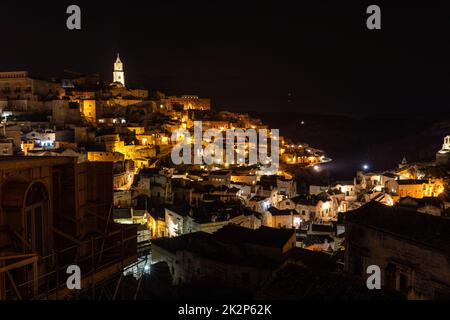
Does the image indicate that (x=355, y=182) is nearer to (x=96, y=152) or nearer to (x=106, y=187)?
(x=96, y=152)

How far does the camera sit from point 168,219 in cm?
2941

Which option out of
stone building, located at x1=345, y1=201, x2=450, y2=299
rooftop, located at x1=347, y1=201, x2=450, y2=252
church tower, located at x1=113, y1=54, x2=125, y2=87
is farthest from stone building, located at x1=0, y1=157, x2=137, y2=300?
church tower, located at x1=113, y1=54, x2=125, y2=87

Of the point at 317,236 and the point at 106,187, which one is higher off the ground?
the point at 106,187

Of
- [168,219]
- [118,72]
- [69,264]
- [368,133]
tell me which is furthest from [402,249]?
[368,133]

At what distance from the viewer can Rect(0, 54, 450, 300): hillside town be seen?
24.6 ft

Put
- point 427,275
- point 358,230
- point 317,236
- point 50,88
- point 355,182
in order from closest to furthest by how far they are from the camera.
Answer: point 427,275 → point 358,230 → point 317,236 → point 355,182 → point 50,88

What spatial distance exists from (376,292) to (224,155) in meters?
42.7

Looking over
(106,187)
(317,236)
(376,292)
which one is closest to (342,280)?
(376,292)

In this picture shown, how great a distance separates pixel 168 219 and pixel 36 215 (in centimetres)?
2238

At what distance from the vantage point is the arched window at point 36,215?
6980 mm

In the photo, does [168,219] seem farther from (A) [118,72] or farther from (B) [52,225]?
(A) [118,72]

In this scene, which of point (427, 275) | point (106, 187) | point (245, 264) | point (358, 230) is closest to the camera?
→ point (106, 187)

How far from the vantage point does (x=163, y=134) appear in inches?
2142

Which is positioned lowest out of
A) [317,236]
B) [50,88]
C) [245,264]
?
[317,236]
